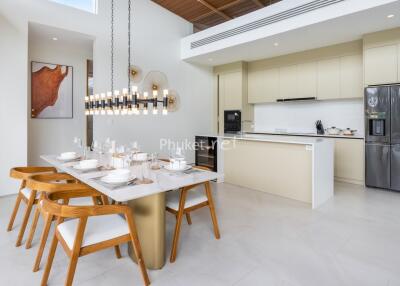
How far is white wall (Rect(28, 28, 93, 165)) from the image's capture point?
4.59m

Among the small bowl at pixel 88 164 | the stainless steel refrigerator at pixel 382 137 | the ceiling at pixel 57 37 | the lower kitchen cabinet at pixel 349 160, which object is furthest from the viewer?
the lower kitchen cabinet at pixel 349 160

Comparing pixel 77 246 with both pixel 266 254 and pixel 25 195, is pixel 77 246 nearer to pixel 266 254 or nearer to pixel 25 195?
pixel 25 195

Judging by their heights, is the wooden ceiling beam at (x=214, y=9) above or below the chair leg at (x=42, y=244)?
above

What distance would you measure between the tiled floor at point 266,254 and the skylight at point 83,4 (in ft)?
10.4

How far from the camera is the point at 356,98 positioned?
4605mm

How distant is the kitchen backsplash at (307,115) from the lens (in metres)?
4.74

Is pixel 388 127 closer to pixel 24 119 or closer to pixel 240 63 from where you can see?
pixel 240 63

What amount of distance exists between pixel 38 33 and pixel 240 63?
157 inches

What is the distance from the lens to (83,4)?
13.8ft

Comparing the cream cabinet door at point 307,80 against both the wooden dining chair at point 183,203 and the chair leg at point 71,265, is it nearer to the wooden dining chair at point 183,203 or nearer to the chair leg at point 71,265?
the wooden dining chair at point 183,203

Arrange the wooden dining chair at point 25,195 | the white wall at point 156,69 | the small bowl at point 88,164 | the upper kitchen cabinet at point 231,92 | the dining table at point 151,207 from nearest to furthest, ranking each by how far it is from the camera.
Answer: the dining table at point 151,207
the wooden dining chair at point 25,195
the small bowl at point 88,164
the white wall at point 156,69
the upper kitchen cabinet at point 231,92

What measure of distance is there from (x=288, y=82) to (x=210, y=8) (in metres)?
2.27

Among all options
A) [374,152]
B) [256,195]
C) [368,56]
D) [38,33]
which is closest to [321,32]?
[368,56]

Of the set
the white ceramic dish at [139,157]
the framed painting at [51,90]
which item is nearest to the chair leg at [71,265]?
the white ceramic dish at [139,157]
